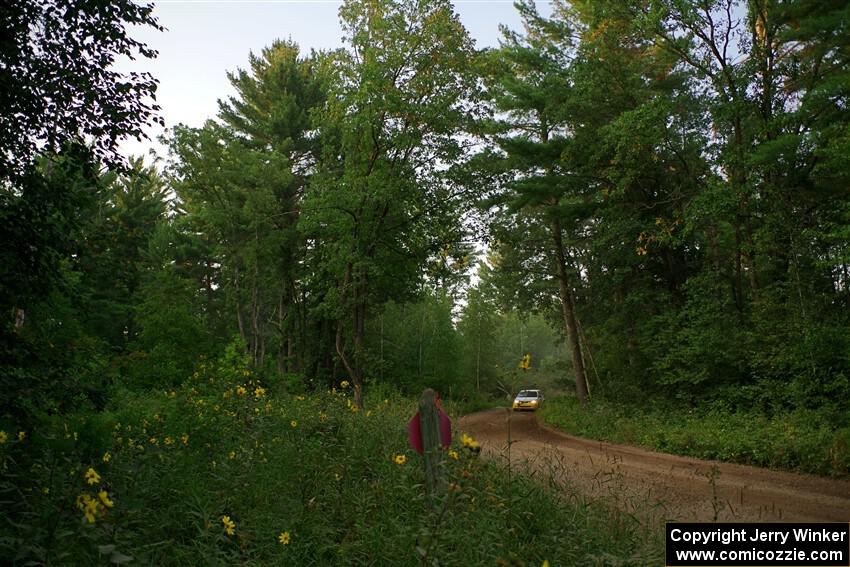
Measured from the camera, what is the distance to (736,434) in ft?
40.7

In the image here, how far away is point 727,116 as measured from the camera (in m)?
15.0

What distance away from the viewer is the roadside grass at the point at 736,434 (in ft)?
33.9

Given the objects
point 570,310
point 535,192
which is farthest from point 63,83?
point 570,310

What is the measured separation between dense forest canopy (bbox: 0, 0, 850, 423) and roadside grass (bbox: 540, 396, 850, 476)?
862 millimetres

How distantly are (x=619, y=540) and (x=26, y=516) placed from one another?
14.8 ft

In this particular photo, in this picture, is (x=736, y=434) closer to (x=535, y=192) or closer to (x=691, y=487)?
(x=691, y=487)

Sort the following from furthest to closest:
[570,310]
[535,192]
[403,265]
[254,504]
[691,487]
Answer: [570,310], [535,192], [403,265], [691,487], [254,504]

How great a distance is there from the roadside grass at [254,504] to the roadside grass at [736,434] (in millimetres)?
A: 6467

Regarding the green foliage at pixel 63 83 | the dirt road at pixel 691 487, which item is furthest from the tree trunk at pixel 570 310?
the green foliage at pixel 63 83

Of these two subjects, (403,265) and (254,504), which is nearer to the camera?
(254,504)

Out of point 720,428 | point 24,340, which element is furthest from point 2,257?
point 720,428

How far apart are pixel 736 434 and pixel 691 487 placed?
450 centimetres

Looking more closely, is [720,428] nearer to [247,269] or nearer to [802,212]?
[802,212]

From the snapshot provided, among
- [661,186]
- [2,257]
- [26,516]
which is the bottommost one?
[26,516]
